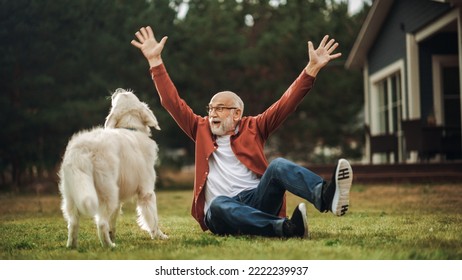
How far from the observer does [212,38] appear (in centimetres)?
2042

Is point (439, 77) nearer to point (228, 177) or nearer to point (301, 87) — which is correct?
Result: point (301, 87)

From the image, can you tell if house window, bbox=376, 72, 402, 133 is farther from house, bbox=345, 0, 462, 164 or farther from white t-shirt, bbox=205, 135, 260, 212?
white t-shirt, bbox=205, 135, 260, 212

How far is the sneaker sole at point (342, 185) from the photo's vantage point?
14.0ft

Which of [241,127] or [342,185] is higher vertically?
[241,127]

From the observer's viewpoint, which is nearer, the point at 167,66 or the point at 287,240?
the point at 287,240

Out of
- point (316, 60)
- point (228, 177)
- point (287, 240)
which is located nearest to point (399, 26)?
point (316, 60)

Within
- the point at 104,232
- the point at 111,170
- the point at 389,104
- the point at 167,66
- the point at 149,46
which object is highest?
the point at 167,66

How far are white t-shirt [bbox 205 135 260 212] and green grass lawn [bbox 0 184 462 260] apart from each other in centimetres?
36

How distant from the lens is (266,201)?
4.84 m

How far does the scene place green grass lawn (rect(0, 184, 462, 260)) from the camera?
4.13 m

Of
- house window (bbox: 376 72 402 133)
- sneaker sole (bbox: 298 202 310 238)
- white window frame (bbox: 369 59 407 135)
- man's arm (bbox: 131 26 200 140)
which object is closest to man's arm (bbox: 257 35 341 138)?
man's arm (bbox: 131 26 200 140)

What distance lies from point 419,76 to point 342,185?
9610 mm

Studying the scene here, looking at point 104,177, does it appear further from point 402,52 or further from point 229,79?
point 229,79

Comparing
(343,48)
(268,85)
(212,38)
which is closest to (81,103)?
(212,38)
